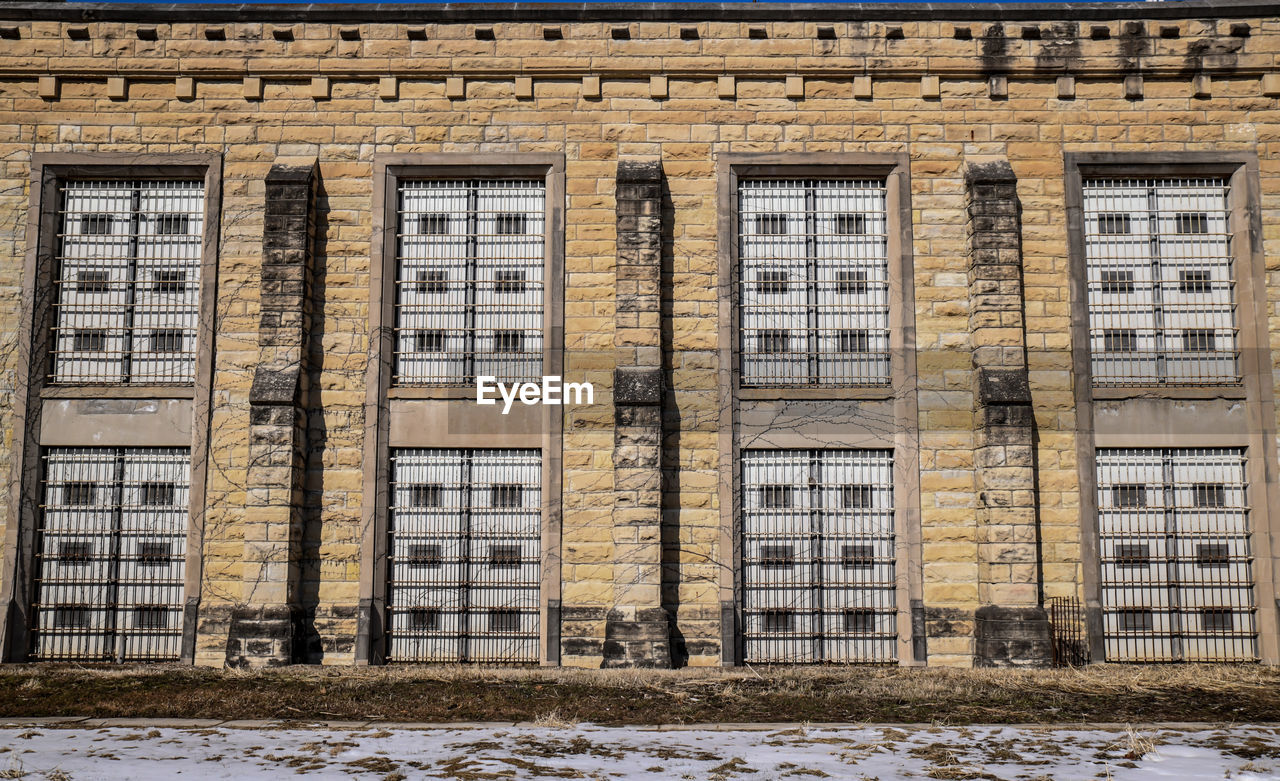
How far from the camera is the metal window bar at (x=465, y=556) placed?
12.9 m

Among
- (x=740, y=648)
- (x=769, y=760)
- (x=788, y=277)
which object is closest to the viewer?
(x=769, y=760)

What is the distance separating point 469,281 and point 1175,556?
9826 millimetres

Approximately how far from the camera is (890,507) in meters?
13.1

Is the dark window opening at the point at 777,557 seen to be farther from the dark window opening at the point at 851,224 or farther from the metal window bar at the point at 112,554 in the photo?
the metal window bar at the point at 112,554

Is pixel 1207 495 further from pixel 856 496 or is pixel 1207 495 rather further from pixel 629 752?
pixel 629 752

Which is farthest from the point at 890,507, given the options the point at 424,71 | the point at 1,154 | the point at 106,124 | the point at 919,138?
the point at 1,154

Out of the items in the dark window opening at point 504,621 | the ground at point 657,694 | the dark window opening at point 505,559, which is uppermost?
the dark window opening at point 505,559

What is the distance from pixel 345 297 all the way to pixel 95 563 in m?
4.67

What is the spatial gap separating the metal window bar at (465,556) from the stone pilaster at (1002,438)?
5628mm

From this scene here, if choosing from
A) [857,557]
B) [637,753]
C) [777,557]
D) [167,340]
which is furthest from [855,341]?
[167,340]

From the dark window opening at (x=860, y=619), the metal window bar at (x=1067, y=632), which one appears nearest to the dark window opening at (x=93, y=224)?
the dark window opening at (x=860, y=619)

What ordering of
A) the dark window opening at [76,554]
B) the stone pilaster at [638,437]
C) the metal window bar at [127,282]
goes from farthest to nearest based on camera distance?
the metal window bar at [127,282] < the dark window opening at [76,554] < the stone pilaster at [638,437]

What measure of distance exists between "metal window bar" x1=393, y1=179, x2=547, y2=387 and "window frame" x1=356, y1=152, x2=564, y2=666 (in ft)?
0.48

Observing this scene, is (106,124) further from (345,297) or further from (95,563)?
(95,563)
